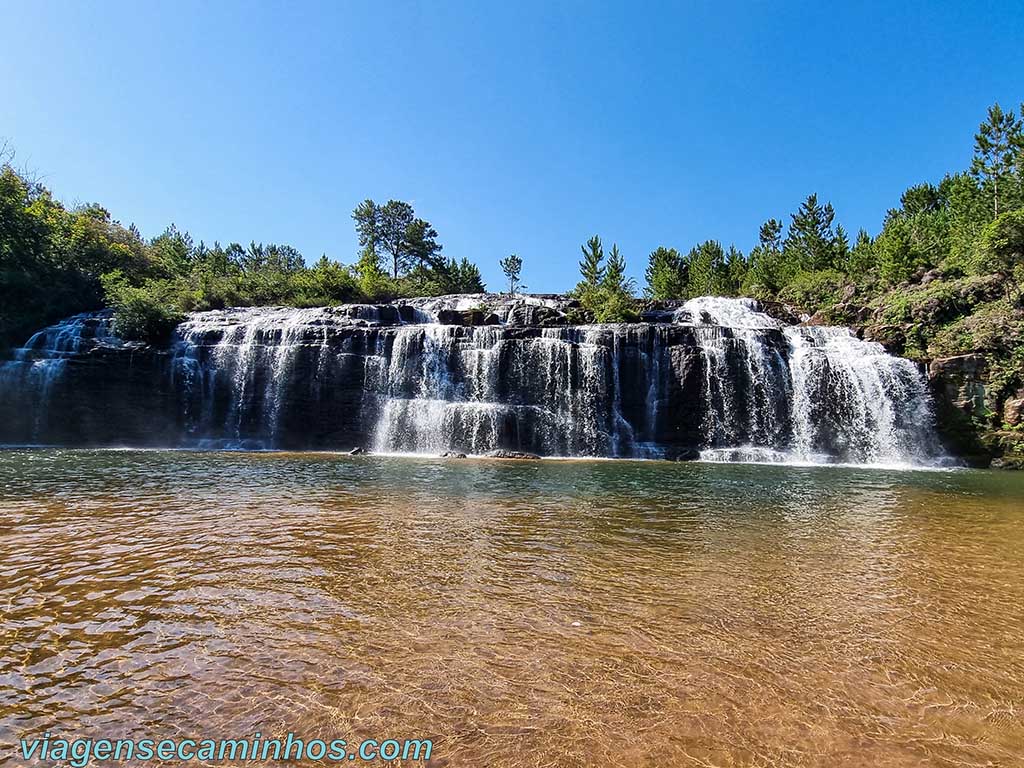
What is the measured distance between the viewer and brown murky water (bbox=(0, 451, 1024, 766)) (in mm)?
2457

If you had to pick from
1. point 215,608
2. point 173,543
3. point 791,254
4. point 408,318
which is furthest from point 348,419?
point 791,254

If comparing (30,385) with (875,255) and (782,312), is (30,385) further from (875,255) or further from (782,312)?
(875,255)

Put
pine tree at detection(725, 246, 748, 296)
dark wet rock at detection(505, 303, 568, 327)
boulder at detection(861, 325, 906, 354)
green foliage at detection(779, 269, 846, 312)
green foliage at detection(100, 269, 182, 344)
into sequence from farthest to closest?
1. pine tree at detection(725, 246, 748, 296)
2. green foliage at detection(779, 269, 846, 312)
3. dark wet rock at detection(505, 303, 568, 327)
4. green foliage at detection(100, 269, 182, 344)
5. boulder at detection(861, 325, 906, 354)

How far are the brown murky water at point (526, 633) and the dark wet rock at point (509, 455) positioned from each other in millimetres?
13954

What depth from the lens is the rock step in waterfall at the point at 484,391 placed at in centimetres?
2350

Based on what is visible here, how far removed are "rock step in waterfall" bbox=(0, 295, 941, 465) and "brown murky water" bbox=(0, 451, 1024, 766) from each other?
16.5 m

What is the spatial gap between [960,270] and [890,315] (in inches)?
324

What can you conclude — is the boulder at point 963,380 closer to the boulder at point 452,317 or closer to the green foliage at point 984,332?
the green foliage at point 984,332

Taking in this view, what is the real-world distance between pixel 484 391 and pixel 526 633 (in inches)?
881

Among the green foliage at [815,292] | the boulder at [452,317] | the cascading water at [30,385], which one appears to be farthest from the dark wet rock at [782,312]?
the cascading water at [30,385]

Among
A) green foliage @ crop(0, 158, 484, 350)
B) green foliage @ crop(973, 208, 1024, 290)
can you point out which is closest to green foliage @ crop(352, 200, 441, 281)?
green foliage @ crop(0, 158, 484, 350)

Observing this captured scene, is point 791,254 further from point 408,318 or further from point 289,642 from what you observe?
point 289,642

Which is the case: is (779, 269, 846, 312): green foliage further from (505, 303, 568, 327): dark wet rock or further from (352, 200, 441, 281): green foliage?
(352, 200, 441, 281): green foliage

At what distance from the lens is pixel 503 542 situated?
627cm
